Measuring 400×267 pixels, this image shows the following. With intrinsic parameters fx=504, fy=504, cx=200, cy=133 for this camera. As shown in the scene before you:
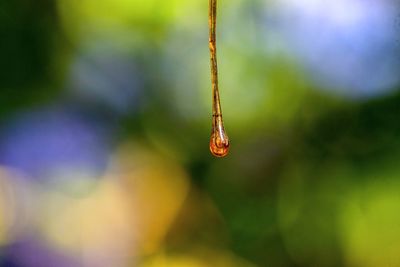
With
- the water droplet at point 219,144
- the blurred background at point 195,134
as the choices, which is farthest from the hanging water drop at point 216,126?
the blurred background at point 195,134

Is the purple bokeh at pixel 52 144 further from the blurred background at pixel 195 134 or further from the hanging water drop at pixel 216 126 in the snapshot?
the hanging water drop at pixel 216 126

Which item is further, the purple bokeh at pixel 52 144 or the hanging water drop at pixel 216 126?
the purple bokeh at pixel 52 144

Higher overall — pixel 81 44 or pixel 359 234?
pixel 81 44

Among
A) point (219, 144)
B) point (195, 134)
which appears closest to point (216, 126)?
point (219, 144)

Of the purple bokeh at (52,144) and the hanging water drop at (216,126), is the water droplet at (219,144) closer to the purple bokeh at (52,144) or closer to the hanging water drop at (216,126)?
the hanging water drop at (216,126)

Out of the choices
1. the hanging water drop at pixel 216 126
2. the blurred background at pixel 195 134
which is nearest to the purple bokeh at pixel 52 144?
the blurred background at pixel 195 134

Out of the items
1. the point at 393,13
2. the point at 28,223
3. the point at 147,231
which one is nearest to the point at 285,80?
the point at 393,13

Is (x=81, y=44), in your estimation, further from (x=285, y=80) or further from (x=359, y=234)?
(x=359, y=234)

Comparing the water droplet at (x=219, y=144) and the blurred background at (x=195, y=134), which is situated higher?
the blurred background at (x=195, y=134)
